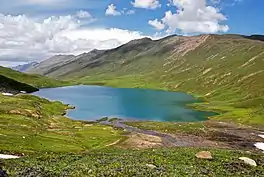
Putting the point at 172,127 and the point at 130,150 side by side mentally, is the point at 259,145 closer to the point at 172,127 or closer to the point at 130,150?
the point at 172,127

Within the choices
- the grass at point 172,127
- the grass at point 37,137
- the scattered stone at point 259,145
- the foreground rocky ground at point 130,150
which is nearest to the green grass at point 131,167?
the foreground rocky ground at point 130,150

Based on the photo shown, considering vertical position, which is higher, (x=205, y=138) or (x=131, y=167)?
(x=131, y=167)

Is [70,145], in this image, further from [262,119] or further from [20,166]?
[262,119]

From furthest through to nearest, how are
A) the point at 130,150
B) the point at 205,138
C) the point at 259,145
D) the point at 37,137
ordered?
the point at 205,138
the point at 259,145
the point at 37,137
the point at 130,150

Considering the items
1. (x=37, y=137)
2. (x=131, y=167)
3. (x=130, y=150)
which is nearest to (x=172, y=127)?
(x=130, y=150)

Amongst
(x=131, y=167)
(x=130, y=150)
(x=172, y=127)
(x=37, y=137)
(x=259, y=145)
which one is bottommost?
(x=259, y=145)

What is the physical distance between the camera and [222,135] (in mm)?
128125

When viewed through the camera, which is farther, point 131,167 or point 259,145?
point 259,145

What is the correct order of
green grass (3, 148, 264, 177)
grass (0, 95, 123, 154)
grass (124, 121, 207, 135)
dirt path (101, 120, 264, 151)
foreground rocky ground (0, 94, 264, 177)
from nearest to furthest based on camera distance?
green grass (3, 148, 264, 177)
foreground rocky ground (0, 94, 264, 177)
grass (0, 95, 123, 154)
dirt path (101, 120, 264, 151)
grass (124, 121, 207, 135)

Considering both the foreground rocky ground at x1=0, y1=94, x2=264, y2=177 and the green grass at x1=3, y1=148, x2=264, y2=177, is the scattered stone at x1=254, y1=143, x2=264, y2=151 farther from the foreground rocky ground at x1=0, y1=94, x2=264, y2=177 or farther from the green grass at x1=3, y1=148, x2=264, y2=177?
the green grass at x1=3, y1=148, x2=264, y2=177

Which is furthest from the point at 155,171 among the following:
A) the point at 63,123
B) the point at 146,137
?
the point at 63,123

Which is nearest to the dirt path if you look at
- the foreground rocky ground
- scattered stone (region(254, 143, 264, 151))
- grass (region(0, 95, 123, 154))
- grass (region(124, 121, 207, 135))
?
the foreground rocky ground

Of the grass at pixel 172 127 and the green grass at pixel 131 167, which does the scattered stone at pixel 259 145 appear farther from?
the green grass at pixel 131 167

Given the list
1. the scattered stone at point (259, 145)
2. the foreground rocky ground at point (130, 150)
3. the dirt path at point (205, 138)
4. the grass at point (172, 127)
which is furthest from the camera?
the grass at point (172, 127)
